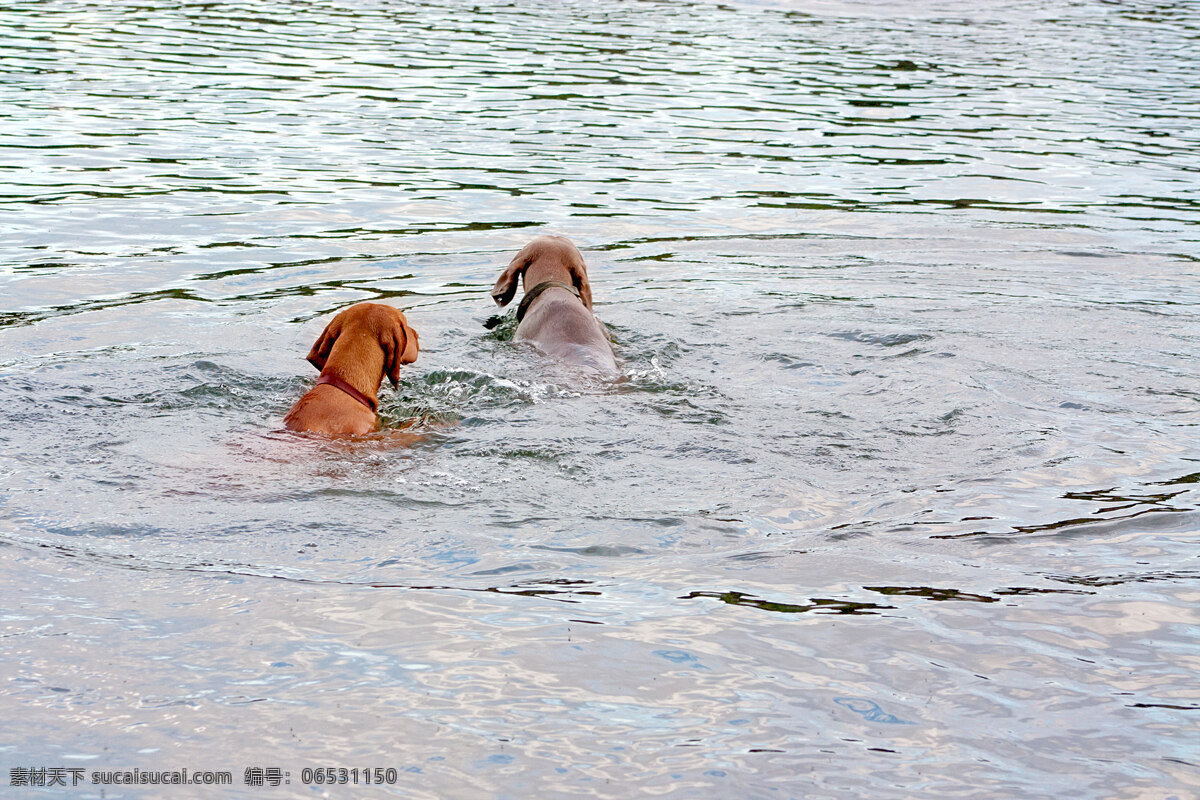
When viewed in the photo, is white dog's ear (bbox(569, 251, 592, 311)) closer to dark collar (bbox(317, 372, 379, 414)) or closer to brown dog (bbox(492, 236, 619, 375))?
brown dog (bbox(492, 236, 619, 375))

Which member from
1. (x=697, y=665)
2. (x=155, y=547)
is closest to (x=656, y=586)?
(x=697, y=665)

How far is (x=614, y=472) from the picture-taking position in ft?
19.2

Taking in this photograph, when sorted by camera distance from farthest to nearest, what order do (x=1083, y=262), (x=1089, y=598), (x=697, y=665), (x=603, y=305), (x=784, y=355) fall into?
(x=1083, y=262), (x=603, y=305), (x=784, y=355), (x=1089, y=598), (x=697, y=665)

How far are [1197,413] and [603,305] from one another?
428 centimetres

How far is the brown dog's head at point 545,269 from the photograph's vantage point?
8.77 meters

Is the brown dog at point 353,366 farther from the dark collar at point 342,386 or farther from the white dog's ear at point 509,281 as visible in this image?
the white dog's ear at point 509,281

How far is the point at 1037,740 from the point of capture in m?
3.68

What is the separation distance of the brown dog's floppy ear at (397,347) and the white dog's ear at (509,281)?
1.79 meters

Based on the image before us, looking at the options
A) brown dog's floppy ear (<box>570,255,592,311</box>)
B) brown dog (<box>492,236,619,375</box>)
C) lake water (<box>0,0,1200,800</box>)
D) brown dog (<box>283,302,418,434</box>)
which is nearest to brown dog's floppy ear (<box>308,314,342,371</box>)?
brown dog (<box>283,302,418,434</box>)

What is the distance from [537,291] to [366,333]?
2.13 metres

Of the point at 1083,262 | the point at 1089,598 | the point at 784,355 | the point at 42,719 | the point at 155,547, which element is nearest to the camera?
the point at 42,719

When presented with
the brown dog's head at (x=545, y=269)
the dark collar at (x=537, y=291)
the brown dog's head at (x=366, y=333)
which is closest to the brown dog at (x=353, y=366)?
the brown dog's head at (x=366, y=333)

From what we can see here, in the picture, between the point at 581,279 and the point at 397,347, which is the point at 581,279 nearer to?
the point at 581,279

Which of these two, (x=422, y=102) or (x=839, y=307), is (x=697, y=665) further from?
(x=422, y=102)
